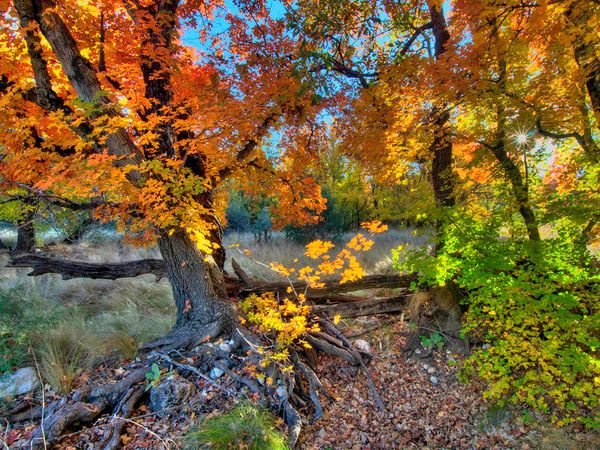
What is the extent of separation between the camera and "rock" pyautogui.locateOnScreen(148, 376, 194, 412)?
11.0 feet

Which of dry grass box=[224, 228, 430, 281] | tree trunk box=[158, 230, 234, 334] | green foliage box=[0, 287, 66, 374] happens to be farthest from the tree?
dry grass box=[224, 228, 430, 281]

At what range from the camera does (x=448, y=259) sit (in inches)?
177

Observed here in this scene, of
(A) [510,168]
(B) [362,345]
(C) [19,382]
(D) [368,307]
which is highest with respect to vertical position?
(A) [510,168]

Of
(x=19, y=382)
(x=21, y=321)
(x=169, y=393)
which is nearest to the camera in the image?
(x=169, y=393)

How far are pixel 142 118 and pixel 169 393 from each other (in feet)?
13.1

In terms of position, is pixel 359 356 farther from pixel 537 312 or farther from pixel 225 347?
pixel 537 312

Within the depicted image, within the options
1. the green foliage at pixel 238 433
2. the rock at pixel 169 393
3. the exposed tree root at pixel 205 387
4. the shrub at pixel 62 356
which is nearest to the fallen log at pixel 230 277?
the shrub at pixel 62 356

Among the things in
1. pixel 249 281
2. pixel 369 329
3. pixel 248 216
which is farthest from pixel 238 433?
pixel 248 216

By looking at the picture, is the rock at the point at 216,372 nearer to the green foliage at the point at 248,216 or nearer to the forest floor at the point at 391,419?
the forest floor at the point at 391,419

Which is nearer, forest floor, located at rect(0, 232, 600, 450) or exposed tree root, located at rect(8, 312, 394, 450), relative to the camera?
exposed tree root, located at rect(8, 312, 394, 450)

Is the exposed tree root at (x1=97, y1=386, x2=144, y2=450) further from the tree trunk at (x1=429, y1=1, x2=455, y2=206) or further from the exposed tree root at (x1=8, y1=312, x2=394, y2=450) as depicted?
the tree trunk at (x1=429, y1=1, x2=455, y2=206)

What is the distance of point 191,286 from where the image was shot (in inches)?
183

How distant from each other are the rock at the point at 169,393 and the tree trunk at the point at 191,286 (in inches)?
39.8

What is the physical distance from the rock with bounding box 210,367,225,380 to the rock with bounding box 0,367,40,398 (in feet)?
6.85
